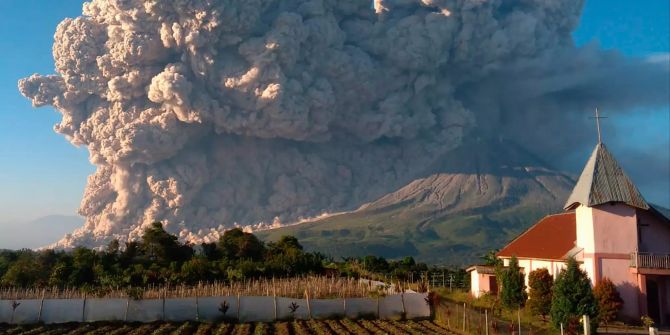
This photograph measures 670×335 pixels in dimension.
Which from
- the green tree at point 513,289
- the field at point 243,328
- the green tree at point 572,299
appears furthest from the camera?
the green tree at point 513,289

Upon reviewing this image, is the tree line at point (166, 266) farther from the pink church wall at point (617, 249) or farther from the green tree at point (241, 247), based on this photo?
the pink church wall at point (617, 249)

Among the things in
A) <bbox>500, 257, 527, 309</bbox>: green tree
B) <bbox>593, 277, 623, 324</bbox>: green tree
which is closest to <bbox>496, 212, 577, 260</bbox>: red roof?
<bbox>500, 257, 527, 309</bbox>: green tree

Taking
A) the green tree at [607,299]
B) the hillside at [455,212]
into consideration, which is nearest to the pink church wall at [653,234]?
the green tree at [607,299]

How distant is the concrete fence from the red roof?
7490 millimetres

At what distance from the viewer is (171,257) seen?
45.8 m

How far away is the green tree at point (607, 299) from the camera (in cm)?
2558

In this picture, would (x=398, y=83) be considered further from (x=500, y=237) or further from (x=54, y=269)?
(x=54, y=269)

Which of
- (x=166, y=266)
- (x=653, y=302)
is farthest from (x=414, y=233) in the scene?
(x=653, y=302)

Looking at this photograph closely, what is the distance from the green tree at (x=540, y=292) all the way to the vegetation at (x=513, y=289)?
1.43 ft

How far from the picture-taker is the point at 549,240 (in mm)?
32969

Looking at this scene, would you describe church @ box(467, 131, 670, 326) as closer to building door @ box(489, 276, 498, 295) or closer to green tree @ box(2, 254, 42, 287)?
building door @ box(489, 276, 498, 295)

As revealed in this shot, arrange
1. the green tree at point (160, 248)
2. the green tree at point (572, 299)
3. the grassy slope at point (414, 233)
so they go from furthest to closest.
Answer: the grassy slope at point (414, 233)
the green tree at point (160, 248)
the green tree at point (572, 299)

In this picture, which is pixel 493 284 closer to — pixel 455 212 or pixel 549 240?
pixel 549 240

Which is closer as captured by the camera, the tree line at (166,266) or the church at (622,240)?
the church at (622,240)
